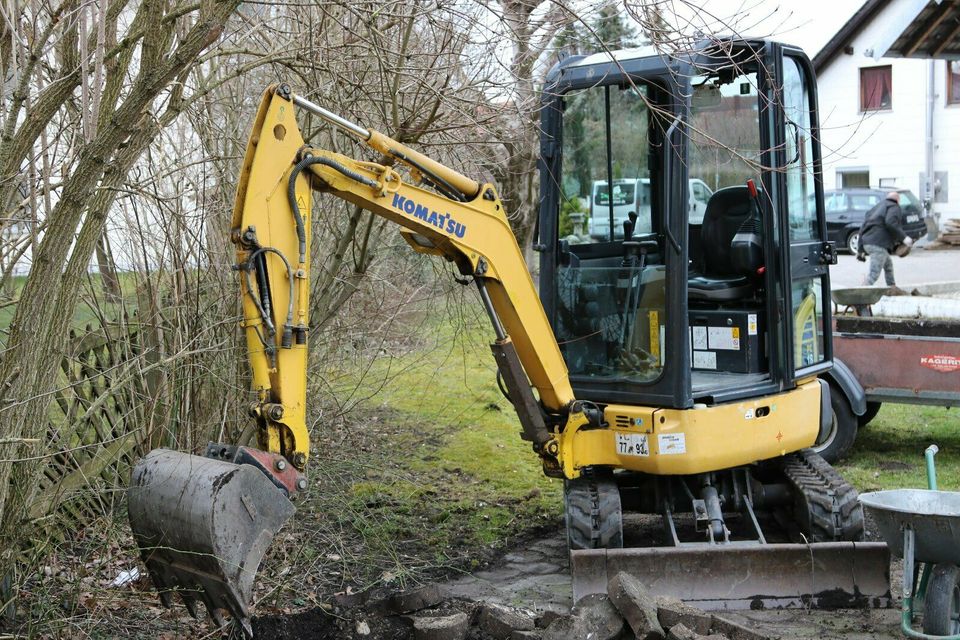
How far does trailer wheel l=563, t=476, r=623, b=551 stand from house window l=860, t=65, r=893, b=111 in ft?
87.2

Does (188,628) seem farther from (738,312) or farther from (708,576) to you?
(738,312)

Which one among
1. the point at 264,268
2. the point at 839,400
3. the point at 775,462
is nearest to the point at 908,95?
the point at 839,400

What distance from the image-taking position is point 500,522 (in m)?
7.29

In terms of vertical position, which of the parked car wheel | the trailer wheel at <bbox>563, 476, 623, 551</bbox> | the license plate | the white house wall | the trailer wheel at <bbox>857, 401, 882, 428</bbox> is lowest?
the trailer wheel at <bbox>563, 476, 623, 551</bbox>

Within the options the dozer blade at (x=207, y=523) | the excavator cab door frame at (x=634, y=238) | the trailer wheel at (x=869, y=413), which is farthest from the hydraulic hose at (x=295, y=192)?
the trailer wheel at (x=869, y=413)

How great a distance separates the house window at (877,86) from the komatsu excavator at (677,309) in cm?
2564

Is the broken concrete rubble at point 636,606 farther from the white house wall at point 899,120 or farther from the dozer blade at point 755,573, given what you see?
the white house wall at point 899,120

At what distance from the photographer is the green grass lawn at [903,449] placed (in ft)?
26.1

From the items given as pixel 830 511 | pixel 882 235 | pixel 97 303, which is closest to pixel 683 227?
pixel 830 511

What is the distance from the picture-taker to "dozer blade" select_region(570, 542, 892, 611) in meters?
5.66

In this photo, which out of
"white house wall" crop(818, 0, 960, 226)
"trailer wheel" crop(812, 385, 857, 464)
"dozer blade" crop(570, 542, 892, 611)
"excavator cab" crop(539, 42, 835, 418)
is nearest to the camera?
"dozer blade" crop(570, 542, 892, 611)

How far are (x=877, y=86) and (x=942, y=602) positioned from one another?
28.0m

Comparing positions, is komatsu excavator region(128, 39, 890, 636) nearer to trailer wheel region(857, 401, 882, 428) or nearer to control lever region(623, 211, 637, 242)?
control lever region(623, 211, 637, 242)

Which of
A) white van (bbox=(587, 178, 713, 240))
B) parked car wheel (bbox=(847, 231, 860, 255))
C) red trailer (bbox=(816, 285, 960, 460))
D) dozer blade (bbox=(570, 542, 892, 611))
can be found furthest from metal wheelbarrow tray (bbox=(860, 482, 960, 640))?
parked car wheel (bbox=(847, 231, 860, 255))
